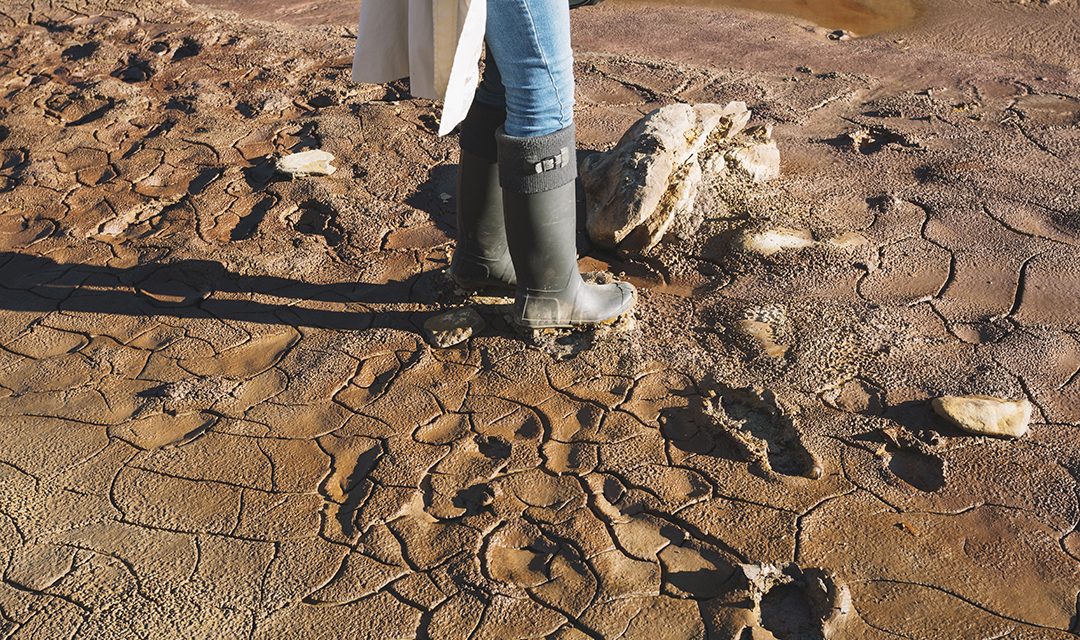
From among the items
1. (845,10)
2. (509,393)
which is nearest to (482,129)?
(509,393)

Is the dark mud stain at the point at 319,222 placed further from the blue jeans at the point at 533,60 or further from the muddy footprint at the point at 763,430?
the muddy footprint at the point at 763,430

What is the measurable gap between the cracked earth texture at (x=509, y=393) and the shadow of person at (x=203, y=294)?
0.04 ft

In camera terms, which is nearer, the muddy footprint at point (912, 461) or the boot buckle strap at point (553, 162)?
the muddy footprint at point (912, 461)

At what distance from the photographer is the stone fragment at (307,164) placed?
3709 millimetres

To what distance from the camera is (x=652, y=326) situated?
286 centimetres

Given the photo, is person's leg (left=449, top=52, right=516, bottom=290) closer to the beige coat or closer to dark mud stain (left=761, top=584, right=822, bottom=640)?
the beige coat

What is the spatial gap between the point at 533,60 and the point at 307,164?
1720mm

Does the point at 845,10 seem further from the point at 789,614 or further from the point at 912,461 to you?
the point at 789,614

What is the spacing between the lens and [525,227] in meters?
2.51

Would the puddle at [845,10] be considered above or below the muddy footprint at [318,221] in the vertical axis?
above

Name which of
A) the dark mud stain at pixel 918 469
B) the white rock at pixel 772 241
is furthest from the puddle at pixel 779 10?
the dark mud stain at pixel 918 469

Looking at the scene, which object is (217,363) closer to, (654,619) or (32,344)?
(32,344)

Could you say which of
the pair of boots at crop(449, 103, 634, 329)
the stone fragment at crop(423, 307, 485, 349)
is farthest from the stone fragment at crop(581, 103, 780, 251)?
the stone fragment at crop(423, 307, 485, 349)

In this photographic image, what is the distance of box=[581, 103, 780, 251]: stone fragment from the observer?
313 cm
